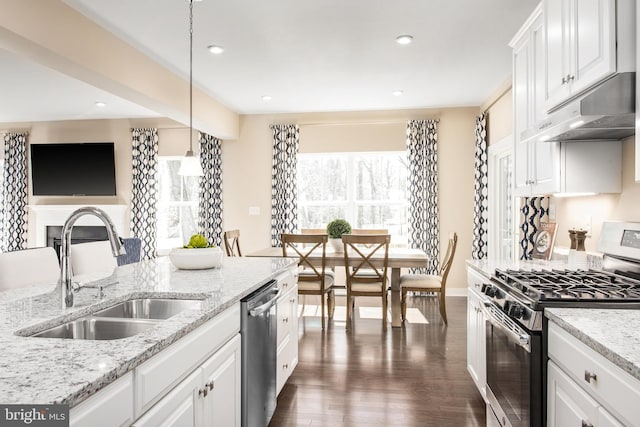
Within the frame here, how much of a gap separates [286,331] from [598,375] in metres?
1.83

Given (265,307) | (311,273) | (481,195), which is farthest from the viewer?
(481,195)

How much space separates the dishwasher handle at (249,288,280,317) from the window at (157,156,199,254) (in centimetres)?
473

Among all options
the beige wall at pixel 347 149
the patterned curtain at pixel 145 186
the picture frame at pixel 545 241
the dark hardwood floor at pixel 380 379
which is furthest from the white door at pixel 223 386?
the patterned curtain at pixel 145 186

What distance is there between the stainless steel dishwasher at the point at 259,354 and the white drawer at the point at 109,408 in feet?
2.85

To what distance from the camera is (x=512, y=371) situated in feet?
5.93

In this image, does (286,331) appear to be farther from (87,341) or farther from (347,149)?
(347,149)

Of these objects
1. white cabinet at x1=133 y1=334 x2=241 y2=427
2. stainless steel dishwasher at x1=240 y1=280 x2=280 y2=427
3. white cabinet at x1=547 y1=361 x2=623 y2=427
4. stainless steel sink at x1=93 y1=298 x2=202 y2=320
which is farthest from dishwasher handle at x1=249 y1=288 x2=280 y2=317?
white cabinet at x1=547 y1=361 x2=623 y2=427

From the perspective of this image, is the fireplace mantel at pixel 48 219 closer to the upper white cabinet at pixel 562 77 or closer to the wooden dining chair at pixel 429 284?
the wooden dining chair at pixel 429 284

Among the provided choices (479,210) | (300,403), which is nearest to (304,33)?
(300,403)

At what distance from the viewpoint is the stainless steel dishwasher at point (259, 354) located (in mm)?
1906

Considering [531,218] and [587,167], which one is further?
[531,218]

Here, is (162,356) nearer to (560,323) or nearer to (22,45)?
(560,323)

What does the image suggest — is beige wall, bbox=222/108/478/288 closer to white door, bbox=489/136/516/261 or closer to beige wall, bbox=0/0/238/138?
white door, bbox=489/136/516/261

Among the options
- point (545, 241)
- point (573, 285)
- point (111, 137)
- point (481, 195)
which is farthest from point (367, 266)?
point (111, 137)
